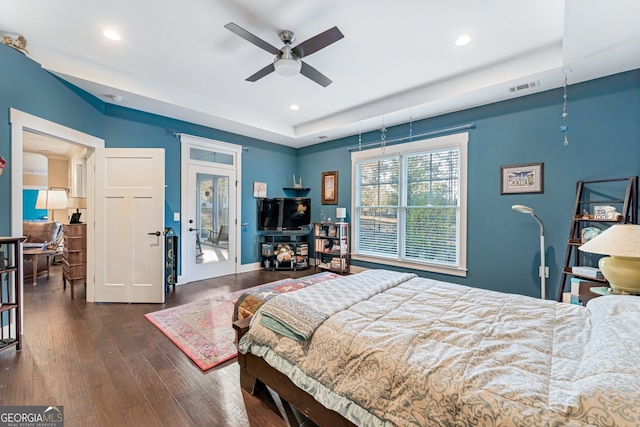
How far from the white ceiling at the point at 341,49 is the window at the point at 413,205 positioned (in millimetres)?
700

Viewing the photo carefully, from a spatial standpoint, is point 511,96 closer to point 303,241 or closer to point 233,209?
point 303,241

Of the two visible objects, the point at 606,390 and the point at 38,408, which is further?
the point at 38,408

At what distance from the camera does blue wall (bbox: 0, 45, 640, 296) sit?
2814 millimetres

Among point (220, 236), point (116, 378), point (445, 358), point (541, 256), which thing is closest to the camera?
point (445, 358)

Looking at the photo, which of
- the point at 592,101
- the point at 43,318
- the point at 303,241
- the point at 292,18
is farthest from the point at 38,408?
the point at 592,101

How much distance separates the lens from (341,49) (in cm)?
288

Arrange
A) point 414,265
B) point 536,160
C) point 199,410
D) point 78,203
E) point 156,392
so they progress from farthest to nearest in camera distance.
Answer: point 414,265 < point 78,203 < point 536,160 < point 156,392 < point 199,410

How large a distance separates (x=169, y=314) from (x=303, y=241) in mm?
3191

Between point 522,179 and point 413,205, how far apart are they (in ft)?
4.98

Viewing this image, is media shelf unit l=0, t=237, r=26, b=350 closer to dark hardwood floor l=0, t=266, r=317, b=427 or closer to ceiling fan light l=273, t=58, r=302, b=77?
dark hardwood floor l=0, t=266, r=317, b=427

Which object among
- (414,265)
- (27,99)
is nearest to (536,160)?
(414,265)

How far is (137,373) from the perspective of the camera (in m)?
2.12

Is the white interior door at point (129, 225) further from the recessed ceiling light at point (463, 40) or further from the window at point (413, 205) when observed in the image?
the recessed ceiling light at point (463, 40)

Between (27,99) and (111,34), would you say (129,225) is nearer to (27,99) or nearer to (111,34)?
(27,99)
